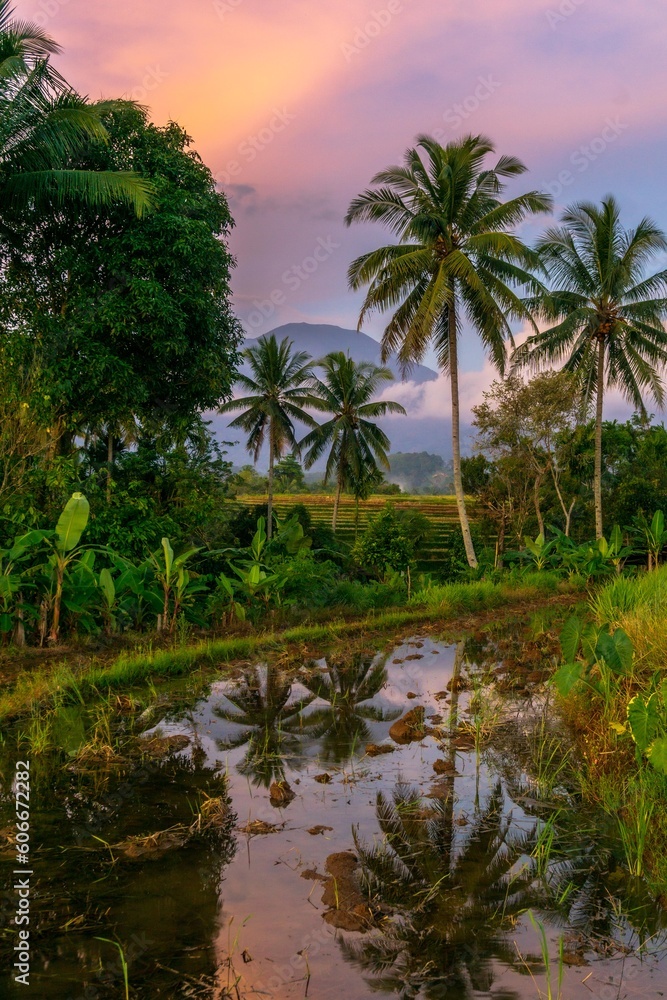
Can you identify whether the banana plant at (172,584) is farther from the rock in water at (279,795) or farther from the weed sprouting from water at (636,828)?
the weed sprouting from water at (636,828)

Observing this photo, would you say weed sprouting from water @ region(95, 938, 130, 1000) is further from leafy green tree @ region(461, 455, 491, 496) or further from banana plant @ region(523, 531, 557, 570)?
leafy green tree @ region(461, 455, 491, 496)

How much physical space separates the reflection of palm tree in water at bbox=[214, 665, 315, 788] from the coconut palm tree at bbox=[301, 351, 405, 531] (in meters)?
29.4

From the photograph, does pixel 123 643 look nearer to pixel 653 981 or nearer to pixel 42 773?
pixel 42 773

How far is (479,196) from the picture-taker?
19.1 meters

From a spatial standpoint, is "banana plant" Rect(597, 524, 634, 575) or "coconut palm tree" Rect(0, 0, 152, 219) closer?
"coconut palm tree" Rect(0, 0, 152, 219)

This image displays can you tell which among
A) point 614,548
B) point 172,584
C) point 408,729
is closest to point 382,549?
point 614,548

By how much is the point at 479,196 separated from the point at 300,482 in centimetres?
5344

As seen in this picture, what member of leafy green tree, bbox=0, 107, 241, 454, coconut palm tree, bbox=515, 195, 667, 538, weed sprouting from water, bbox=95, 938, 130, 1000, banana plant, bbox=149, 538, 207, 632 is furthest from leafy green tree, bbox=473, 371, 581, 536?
weed sprouting from water, bbox=95, 938, 130, 1000

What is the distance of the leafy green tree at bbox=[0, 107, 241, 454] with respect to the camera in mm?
13680

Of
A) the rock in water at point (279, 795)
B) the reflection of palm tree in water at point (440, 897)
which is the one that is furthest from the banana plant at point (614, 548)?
the rock in water at point (279, 795)

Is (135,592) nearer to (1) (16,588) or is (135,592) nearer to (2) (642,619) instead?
(1) (16,588)

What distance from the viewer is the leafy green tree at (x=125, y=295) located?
13.7 meters

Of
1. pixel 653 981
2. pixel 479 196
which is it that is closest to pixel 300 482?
pixel 479 196

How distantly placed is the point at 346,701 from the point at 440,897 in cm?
339
